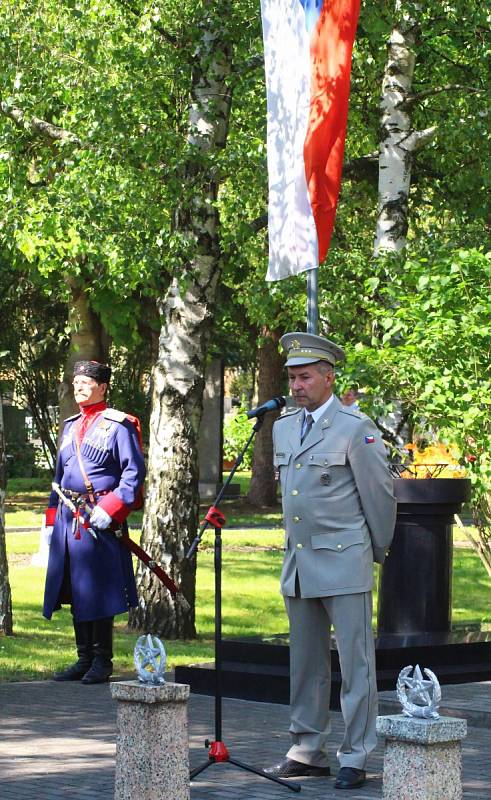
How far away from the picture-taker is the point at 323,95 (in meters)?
10.5

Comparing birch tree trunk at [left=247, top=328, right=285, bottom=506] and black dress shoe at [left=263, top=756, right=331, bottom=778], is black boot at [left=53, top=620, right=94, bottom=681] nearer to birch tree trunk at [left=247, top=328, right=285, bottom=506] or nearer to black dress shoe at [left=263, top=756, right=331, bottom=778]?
black dress shoe at [left=263, top=756, right=331, bottom=778]

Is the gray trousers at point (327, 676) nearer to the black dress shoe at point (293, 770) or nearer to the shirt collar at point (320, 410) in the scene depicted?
the black dress shoe at point (293, 770)

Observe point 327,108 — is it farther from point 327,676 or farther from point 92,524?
point 327,676

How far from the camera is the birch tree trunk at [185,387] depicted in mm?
13805

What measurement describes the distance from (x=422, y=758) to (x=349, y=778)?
182 cm

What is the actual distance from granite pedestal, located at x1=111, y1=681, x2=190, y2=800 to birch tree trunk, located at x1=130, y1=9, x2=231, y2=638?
24.7ft

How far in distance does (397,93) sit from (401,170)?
0.80m

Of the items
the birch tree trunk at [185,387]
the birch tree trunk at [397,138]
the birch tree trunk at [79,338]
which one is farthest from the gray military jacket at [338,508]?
the birch tree trunk at [79,338]

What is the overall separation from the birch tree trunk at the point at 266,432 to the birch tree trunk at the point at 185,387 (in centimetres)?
1796

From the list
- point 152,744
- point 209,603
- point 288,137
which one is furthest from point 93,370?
point 209,603

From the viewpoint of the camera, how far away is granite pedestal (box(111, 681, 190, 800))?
6.10 meters

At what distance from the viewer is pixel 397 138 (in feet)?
53.1

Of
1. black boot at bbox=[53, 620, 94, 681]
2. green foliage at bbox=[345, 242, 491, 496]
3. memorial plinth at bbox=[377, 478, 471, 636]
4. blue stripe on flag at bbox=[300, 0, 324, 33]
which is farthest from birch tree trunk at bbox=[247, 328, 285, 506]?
black boot at bbox=[53, 620, 94, 681]

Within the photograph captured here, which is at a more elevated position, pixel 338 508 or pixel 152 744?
pixel 338 508
